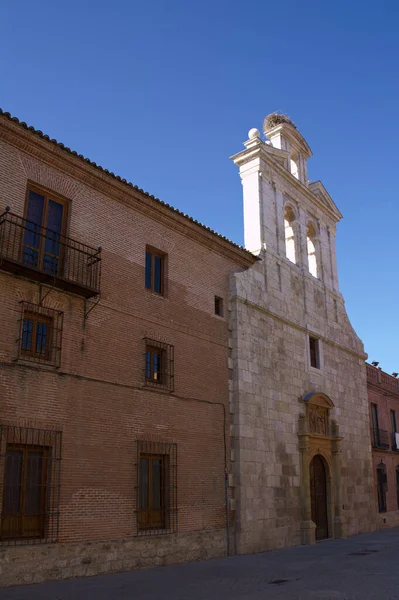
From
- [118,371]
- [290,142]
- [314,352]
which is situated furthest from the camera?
[290,142]

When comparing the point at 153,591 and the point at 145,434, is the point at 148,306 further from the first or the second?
the point at 153,591

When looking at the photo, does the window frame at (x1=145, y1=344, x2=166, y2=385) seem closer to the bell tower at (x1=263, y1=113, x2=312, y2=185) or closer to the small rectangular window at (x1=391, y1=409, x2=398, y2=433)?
the bell tower at (x1=263, y1=113, x2=312, y2=185)

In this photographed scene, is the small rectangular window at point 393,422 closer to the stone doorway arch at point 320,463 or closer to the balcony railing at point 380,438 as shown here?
the balcony railing at point 380,438

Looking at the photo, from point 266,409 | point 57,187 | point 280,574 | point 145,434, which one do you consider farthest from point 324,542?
point 57,187

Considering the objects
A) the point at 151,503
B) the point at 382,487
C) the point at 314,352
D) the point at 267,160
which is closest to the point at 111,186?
the point at 151,503

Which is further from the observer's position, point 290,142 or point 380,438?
point 380,438

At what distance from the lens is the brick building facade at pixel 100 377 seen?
32.2 feet

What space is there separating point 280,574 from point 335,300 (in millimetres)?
11437

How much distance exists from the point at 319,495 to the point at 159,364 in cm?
757

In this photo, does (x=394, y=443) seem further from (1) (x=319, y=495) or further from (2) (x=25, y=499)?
(2) (x=25, y=499)

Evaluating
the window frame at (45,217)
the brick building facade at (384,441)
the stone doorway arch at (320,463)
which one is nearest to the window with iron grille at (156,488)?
the window frame at (45,217)

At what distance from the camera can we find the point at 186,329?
13.6m

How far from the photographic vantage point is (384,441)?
77.9 feet

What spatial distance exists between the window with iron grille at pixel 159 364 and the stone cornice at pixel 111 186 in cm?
299
